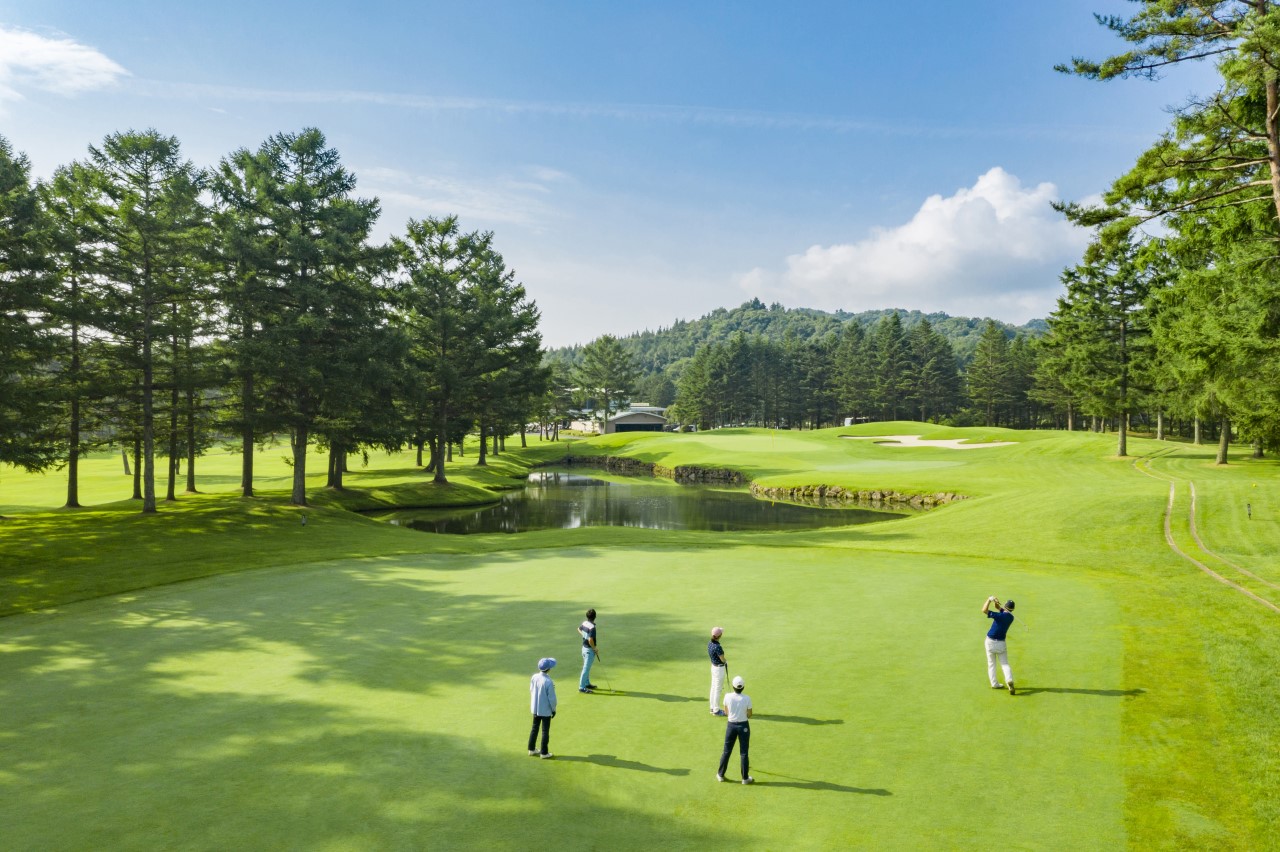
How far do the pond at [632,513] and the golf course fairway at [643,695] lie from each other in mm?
16547

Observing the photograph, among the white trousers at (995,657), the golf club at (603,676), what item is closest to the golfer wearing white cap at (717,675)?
the golf club at (603,676)

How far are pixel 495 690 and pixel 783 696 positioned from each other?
16.4 feet

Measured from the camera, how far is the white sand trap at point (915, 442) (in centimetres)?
7100

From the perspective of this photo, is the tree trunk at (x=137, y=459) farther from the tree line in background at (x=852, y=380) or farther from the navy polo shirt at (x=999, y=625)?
the tree line in background at (x=852, y=380)

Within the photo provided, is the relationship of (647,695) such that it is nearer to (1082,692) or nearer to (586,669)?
(586,669)

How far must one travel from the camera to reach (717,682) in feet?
36.9

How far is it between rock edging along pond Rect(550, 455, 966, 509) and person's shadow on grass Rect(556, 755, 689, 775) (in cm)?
4213

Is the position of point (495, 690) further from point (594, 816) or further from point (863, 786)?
point (863, 786)

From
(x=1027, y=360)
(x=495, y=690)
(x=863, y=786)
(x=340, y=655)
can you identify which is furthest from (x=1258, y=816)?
(x=1027, y=360)

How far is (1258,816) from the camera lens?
868 centimetres

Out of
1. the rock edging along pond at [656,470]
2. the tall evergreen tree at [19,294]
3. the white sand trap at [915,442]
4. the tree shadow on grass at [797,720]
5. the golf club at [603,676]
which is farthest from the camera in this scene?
the white sand trap at [915,442]

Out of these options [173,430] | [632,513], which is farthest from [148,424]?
[632,513]

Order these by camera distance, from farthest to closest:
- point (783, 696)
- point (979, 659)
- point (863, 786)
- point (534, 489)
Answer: point (534, 489) → point (979, 659) → point (783, 696) → point (863, 786)

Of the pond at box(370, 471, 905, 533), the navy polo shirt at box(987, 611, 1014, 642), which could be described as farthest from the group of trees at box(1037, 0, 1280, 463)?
the pond at box(370, 471, 905, 533)
